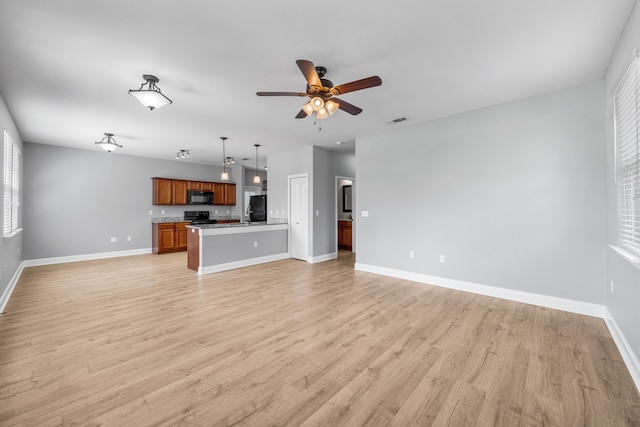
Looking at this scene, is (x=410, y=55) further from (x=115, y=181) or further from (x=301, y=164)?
(x=115, y=181)

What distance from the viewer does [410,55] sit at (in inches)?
102

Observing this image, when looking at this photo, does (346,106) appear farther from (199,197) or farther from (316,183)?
(199,197)

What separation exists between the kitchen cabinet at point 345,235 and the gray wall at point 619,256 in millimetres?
5376

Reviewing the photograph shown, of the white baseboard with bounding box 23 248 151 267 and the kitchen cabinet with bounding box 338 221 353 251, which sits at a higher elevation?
the kitchen cabinet with bounding box 338 221 353 251

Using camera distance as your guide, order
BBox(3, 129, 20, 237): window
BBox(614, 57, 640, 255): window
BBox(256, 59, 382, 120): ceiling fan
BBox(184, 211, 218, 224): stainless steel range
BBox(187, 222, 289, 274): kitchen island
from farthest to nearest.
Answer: BBox(184, 211, 218, 224): stainless steel range → BBox(187, 222, 289, 274): kitchen island → BBox(3, 129, 20, 237): window → BBox(256, 59, 382, 120): ceiling fan → BBox(614, 57, 640, 255): window

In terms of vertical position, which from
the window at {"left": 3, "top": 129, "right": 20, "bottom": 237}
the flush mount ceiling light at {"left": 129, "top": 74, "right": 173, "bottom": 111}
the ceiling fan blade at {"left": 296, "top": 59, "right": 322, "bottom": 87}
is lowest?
the window at {"left": 3, "top": 129, "right": 20, "bottom": 237}

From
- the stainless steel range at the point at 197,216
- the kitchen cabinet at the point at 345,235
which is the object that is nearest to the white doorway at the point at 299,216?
the kitchen cabinet at the point at 345,235

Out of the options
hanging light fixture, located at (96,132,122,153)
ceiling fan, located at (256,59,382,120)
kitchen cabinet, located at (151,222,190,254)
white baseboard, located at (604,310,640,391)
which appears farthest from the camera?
kitchen cabinet, located at (151,222,190,254)

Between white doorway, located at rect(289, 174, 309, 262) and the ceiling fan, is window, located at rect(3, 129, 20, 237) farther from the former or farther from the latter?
white doorway, located at rect(289, 174, 309, 262)

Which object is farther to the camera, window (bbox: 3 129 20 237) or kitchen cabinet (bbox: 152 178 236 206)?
kitchen cabinet (bbox: 152 178 236 206)

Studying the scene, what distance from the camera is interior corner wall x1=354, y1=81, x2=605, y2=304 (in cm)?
319

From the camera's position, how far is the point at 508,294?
3.69 meters

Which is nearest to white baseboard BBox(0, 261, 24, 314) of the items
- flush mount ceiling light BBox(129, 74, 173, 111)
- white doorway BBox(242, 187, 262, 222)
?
flush mount ceiling light BBox(129, 74, 173, 111)

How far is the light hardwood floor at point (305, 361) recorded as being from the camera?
1692mm
